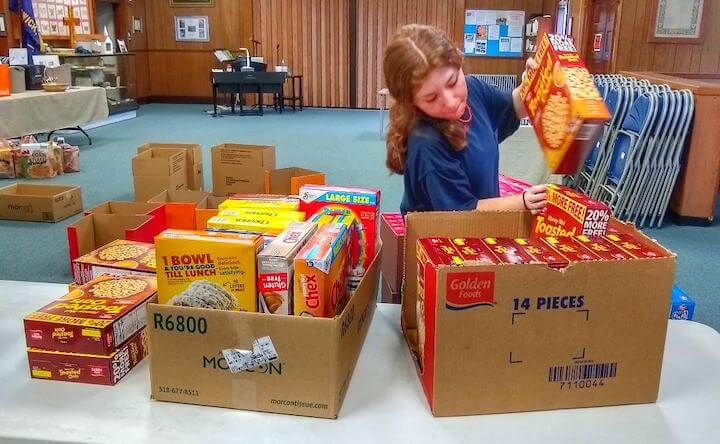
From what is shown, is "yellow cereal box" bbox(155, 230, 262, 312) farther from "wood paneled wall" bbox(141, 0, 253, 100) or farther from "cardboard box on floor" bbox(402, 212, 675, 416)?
"wood paneled wall" bbox(141, 0, 253, 100)

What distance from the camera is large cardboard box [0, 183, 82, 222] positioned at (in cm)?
A: 460

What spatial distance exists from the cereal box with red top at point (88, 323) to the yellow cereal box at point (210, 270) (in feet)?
0.52

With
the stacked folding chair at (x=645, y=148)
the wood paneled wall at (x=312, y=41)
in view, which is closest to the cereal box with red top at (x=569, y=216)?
the stacked folding chair at (x=645, y=148)

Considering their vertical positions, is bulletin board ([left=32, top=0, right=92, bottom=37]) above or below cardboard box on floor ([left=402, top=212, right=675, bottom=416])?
above

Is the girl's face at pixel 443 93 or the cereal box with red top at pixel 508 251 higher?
the girl's face at pixel 443 93

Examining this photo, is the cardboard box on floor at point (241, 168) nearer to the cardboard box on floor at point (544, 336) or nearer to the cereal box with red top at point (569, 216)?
the cereal box with red top at point (569, 216)

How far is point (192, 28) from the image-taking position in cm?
1286

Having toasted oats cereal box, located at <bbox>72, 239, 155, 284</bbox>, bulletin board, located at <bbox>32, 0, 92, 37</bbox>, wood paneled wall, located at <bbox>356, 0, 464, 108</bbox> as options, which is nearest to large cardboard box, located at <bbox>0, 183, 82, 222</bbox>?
toasted oats cereal box, located at <bbox>72, 239, 155, 284</bbox>

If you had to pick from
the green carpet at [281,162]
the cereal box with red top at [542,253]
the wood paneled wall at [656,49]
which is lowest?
the green carpet at [281,162]

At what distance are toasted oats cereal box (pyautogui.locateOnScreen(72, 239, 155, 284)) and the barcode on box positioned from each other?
103cm

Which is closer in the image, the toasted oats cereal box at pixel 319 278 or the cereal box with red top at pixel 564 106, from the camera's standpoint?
the toasted oats cereal box at pixel 319 278

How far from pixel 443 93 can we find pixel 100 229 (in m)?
2.52

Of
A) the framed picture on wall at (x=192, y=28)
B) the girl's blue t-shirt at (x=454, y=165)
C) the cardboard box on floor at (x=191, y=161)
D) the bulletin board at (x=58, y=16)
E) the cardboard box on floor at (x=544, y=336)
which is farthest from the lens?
the framed picture on wall at (x=192, y=28)

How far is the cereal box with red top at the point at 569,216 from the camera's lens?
124 centimetres
